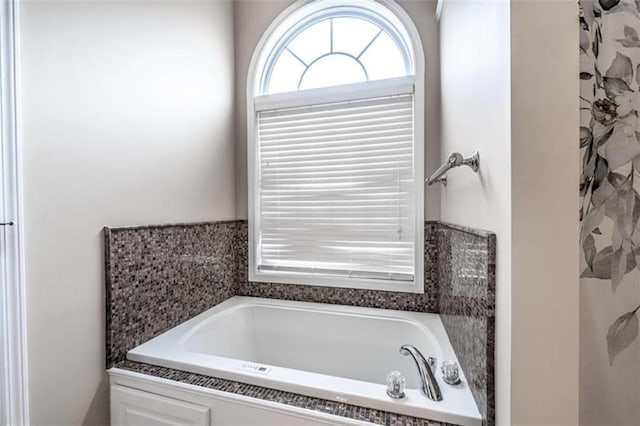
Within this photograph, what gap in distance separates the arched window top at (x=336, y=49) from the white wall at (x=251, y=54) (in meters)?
Answer: 0.11

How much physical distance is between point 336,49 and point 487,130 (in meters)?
1.64

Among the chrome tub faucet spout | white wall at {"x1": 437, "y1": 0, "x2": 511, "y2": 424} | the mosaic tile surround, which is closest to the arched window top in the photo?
white wall at {"x1": 437, "y1": 0, "x2": 511, "y2": 424}

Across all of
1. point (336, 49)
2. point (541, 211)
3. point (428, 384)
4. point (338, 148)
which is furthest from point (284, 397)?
point (336, 49)

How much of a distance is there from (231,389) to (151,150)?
1.25 m

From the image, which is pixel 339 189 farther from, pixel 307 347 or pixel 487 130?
pixel 487 130

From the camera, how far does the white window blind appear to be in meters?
1.97

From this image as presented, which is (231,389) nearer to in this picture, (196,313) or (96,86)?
(196,313)

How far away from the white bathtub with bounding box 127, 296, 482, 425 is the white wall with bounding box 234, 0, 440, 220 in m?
0.74

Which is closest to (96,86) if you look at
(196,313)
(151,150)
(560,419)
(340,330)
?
(151,150)

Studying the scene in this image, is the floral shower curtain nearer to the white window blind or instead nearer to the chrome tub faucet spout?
the chrome tub faucet spout

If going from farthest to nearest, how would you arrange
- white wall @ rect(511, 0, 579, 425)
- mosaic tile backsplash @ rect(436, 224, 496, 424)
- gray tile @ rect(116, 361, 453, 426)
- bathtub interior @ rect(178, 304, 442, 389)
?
bathtub interior @ rect(178, 304, 442, 389), gray tile @ rect(116, 361, 453, 426), mosaic tile backsplash @ rect(436, 224, 496, 424), white wall @ rect(511, 0, 579, 425)

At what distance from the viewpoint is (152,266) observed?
61.1 inches

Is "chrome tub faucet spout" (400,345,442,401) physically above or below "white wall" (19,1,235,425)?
below

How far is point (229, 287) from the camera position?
2215 mm
